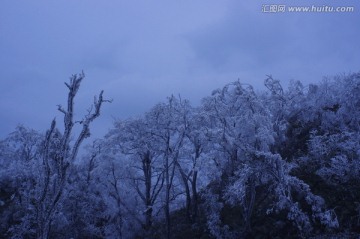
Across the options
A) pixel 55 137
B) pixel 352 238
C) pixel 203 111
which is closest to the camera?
pixel 55 137

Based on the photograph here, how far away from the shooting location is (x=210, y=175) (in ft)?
67.7

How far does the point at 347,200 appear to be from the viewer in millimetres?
19062

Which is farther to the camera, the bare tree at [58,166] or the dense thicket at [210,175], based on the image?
the dense thicket at [210,175]

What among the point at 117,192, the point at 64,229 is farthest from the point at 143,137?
the point at 64,229

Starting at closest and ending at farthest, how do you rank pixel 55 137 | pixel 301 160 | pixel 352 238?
pixel 55 137
pixel 352 238
pixel 301 160

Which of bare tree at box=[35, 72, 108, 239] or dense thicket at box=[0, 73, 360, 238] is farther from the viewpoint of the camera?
dense thicket at box=[0, 73, 360, 238]

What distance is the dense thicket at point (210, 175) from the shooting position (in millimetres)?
18094

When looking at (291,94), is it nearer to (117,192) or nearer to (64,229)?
(117,192)

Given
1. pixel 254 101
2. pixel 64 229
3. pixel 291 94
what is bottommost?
pixel 64 229

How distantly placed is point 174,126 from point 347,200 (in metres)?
11.6

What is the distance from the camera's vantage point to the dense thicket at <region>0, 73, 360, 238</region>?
18.1 meters

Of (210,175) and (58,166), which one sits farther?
(210,175)

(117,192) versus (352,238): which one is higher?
(117,192)

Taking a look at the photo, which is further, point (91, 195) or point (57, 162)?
point (91, 195)
